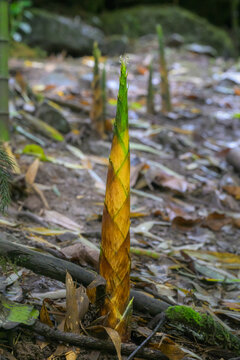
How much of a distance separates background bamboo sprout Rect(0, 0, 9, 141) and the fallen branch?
1.47 meters

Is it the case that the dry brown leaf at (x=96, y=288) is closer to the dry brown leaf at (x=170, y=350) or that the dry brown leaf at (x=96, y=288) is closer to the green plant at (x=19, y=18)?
the dry brown leaf at (x=170, y=350)

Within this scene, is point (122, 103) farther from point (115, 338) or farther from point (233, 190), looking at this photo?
point (233, 190)

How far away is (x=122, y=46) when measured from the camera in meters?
7.04

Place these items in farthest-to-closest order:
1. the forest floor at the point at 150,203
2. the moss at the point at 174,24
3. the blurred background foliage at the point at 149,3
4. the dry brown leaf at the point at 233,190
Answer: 1. the moss at the point at 174,24
2. the blurred background foliage at the point at 149,3
3. the dry brown leaf at the point at 233,190
4. the forest floor at the point at 150,203

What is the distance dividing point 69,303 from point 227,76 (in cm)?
528

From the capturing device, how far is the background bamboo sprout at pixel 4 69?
221 cm

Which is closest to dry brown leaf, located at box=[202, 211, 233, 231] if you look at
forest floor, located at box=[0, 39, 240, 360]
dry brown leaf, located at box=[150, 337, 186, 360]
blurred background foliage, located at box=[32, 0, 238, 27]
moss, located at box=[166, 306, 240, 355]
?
forest floor, located at box=[0, 39, 240, 360]

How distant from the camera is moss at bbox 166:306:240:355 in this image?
128cm

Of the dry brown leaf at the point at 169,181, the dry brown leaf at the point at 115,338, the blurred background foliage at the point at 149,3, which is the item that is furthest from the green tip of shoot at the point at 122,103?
the blurred background foliage at the point at 149,3

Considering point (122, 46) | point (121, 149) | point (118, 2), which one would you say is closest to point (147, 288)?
point (121, 149)

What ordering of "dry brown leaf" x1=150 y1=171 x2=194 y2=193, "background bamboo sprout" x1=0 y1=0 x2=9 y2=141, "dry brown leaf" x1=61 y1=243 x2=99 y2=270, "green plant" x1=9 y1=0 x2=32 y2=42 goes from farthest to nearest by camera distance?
"green plant" x1=9 y1=0 x2=32 y2=42
"dry brown leaf" x1=150 y1=171 x2=194 y2=193
"background bamboo sprout" x1=0 y1=0 x2=9 y2=141
"dry brown leaf" x1=61 y1=243 x2=99 y2=270

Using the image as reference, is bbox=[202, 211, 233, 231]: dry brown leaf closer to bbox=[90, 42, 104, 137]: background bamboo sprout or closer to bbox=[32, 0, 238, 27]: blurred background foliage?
bbox=[90, 42, 104, 137]: background bamboo sprout

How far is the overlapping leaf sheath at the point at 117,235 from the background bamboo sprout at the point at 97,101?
2.10 meters

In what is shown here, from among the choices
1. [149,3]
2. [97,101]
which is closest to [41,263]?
[97,101]
